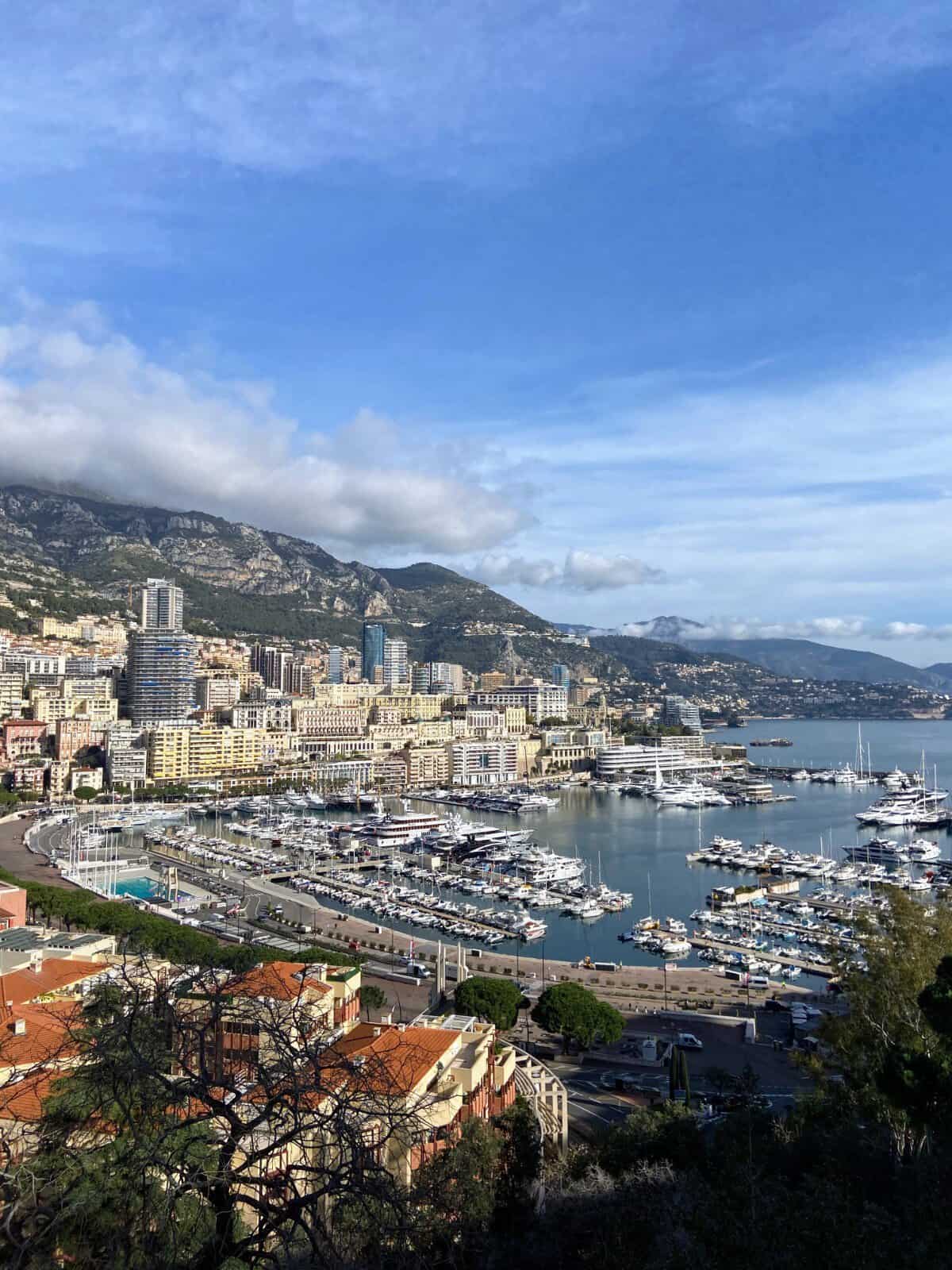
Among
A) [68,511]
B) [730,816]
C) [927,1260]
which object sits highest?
[68,511]

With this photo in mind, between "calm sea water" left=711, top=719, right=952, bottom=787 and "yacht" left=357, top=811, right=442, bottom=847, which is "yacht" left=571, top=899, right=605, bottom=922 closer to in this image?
"yacht" left=357, top=811, right=442, bottom=847

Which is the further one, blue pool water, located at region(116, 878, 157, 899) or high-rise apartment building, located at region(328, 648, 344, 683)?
high-rise apartment building, located at region(328, 648, 344, 683)

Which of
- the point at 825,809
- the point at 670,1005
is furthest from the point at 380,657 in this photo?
the point at 670,1005

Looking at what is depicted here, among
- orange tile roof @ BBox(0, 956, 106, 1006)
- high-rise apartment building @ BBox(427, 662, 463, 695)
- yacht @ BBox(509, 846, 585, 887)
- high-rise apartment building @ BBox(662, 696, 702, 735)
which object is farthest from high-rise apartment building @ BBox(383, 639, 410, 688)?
orange tile roof @ BBox(0, 956, 106, 1006)

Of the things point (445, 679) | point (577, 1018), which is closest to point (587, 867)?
point (577, 1018)

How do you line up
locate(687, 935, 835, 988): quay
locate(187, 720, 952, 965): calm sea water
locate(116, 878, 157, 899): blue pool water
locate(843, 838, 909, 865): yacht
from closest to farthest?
1. locate(687, 935, 835, 988): quay
2. locate(187, 720, 952, 965): calm sea water
3. locate(116, 878, 157, 899): blue pool water
4. locate(843, 838, 909, 865): yacht

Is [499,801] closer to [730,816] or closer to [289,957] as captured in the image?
[730,816]

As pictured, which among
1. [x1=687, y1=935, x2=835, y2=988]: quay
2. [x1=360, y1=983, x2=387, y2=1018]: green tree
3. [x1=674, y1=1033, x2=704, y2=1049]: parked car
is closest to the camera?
[x1=360, y1=983, x2=387, y2=1018]: green tree

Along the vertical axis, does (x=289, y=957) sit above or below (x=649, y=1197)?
below
